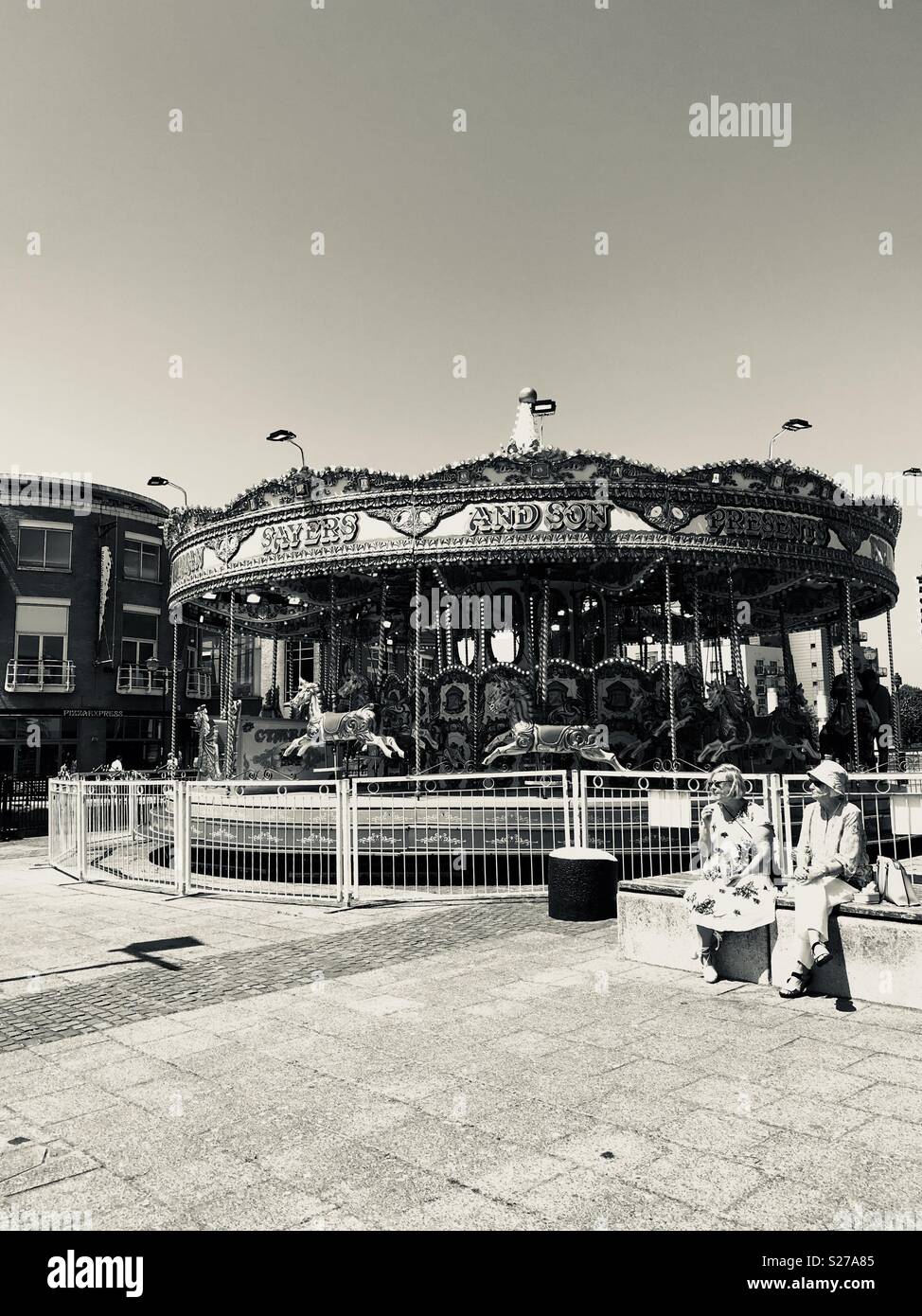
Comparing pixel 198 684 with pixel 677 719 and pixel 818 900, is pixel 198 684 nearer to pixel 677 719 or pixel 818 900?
pixel 677 719

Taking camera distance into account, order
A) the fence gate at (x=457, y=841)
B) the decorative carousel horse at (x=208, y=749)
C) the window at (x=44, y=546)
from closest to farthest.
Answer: the fence gate at (x=457, y=841) < the decorative carousel horse at (x=208, y=749) < the window at (x=44, y=546)

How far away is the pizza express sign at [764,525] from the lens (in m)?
16.7

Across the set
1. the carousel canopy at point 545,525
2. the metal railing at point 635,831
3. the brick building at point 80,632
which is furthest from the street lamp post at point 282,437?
the brick building at point 80,632

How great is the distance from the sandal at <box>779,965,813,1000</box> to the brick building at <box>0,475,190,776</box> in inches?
1483

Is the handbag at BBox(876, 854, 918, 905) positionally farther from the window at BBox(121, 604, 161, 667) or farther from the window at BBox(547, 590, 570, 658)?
the window at BBox(121, 604, 161, 667)

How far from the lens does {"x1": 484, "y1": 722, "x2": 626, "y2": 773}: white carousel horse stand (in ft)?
57.3

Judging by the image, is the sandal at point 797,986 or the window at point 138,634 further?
the window at point 138,634

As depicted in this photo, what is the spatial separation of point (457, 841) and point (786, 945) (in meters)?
6.36

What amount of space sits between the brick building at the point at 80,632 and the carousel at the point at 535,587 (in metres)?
19.4

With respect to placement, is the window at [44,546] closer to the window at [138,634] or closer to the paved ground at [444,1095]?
the window at [138,634]

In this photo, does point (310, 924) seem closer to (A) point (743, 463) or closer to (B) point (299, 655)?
(A) point (743, 463)

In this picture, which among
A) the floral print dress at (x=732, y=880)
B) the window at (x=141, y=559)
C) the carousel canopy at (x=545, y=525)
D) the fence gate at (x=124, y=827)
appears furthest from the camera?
the window at (x=141, y=559)

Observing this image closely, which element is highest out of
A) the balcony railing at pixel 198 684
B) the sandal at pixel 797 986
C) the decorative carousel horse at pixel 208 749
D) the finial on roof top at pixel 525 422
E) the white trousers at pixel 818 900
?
the finial on roof top at pixel 525 422
